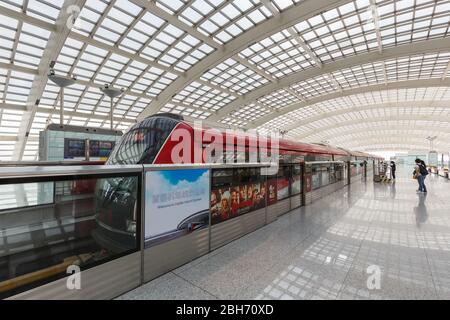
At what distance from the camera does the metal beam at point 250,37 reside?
16.1 metres

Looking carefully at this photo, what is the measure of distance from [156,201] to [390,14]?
2357 cm

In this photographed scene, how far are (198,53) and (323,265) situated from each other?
22.6 meters

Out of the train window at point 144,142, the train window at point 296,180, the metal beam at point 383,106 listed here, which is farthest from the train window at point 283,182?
the metal beam at point 383,106

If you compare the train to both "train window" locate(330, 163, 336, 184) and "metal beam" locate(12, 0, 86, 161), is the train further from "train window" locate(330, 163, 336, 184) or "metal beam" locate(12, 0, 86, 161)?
"metal beam" locate(12, 0, 86, 161)

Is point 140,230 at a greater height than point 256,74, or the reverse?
point 256,74

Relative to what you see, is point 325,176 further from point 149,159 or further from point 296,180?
point 149,159

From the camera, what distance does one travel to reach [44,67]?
19.4 meters

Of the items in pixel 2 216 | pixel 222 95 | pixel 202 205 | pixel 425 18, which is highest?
pixel 425 18

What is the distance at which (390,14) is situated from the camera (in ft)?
58.7

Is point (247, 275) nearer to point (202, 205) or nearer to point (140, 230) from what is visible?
point (202, 205)

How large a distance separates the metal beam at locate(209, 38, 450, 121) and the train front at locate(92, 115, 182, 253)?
81.0 feet

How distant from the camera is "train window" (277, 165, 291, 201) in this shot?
21.5ft

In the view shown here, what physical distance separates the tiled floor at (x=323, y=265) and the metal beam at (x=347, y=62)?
71.2ft

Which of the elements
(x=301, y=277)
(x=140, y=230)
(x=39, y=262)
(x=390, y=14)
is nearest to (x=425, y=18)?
(x=390, y=14)
